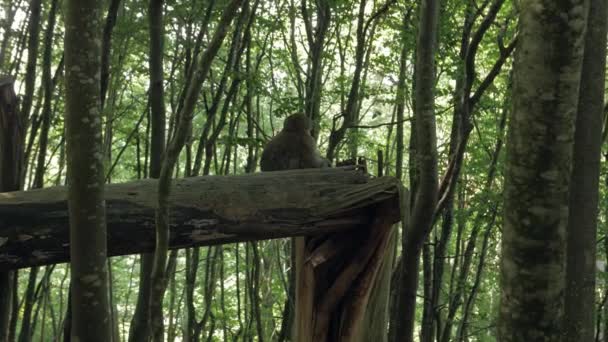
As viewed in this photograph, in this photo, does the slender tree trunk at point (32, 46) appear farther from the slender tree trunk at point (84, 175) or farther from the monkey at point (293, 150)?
the slender tree trunk at point (84, 175)

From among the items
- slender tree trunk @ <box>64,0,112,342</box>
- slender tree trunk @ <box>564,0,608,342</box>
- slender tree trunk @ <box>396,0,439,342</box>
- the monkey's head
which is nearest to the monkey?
the monkey's head

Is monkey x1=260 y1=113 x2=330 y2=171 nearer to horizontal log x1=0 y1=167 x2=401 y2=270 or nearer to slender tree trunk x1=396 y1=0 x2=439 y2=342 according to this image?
slender tree trunk x1=396 y1=0 x2=439 y2=342

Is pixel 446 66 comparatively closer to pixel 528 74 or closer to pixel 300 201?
pixel 300 201

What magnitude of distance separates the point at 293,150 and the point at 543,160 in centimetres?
297

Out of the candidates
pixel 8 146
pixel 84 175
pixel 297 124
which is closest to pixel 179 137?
pixel 84 175

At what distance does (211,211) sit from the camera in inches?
106

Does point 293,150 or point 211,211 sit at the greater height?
point 293,150

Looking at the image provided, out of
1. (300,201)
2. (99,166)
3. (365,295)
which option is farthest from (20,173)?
(365,295)

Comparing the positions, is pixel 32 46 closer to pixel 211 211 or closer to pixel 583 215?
pixel 211 211

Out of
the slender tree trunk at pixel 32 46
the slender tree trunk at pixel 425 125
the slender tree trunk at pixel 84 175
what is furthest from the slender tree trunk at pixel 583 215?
the slender tree trunk at pixel 32 46

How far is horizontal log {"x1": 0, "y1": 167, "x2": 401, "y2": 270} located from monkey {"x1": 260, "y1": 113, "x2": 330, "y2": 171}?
164 centimetres

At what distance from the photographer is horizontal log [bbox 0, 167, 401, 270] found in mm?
2373

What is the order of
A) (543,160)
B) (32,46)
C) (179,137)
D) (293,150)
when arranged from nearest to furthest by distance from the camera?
(543,160), (179,137), (32,46), (293,150)

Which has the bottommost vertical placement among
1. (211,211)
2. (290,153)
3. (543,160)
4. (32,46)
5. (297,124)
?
(211,211)
